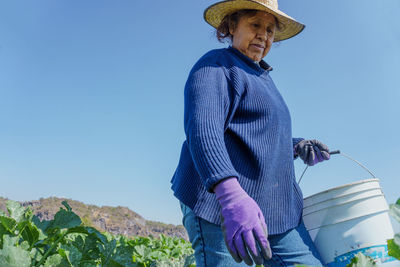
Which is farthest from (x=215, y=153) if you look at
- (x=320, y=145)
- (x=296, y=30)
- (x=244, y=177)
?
(x=296, y=30)

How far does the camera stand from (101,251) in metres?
1.19

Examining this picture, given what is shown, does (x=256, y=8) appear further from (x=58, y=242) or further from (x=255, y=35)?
(x=58, y=242)

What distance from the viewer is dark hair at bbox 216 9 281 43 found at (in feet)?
7.31

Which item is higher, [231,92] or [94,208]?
[231,92]

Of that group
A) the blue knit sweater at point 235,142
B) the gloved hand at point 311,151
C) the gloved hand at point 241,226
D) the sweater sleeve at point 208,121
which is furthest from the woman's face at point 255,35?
the gloved hand at point 241,226

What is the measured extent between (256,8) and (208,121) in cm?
96

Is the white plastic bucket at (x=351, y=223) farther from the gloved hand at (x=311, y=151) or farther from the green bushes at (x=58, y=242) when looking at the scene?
the green bushes at (x=58, y=242)

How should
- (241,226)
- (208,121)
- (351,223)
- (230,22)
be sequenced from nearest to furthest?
1. (241,226)
2. (208,121)
3. (351,223)
4. (230,22)

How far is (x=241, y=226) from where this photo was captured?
1.32m

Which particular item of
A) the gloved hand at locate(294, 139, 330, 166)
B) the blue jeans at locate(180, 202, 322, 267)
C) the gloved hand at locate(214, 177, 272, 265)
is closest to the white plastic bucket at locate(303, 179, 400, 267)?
the blue jeans at locate(180, 202, 322, 267)

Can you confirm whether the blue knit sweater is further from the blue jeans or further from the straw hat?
the straw hat

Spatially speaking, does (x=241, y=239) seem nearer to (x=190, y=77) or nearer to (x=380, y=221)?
(x=190, y=77)

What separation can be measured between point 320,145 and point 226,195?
4.15 feet

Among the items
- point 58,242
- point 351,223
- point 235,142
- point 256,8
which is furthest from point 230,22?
point 58,242
